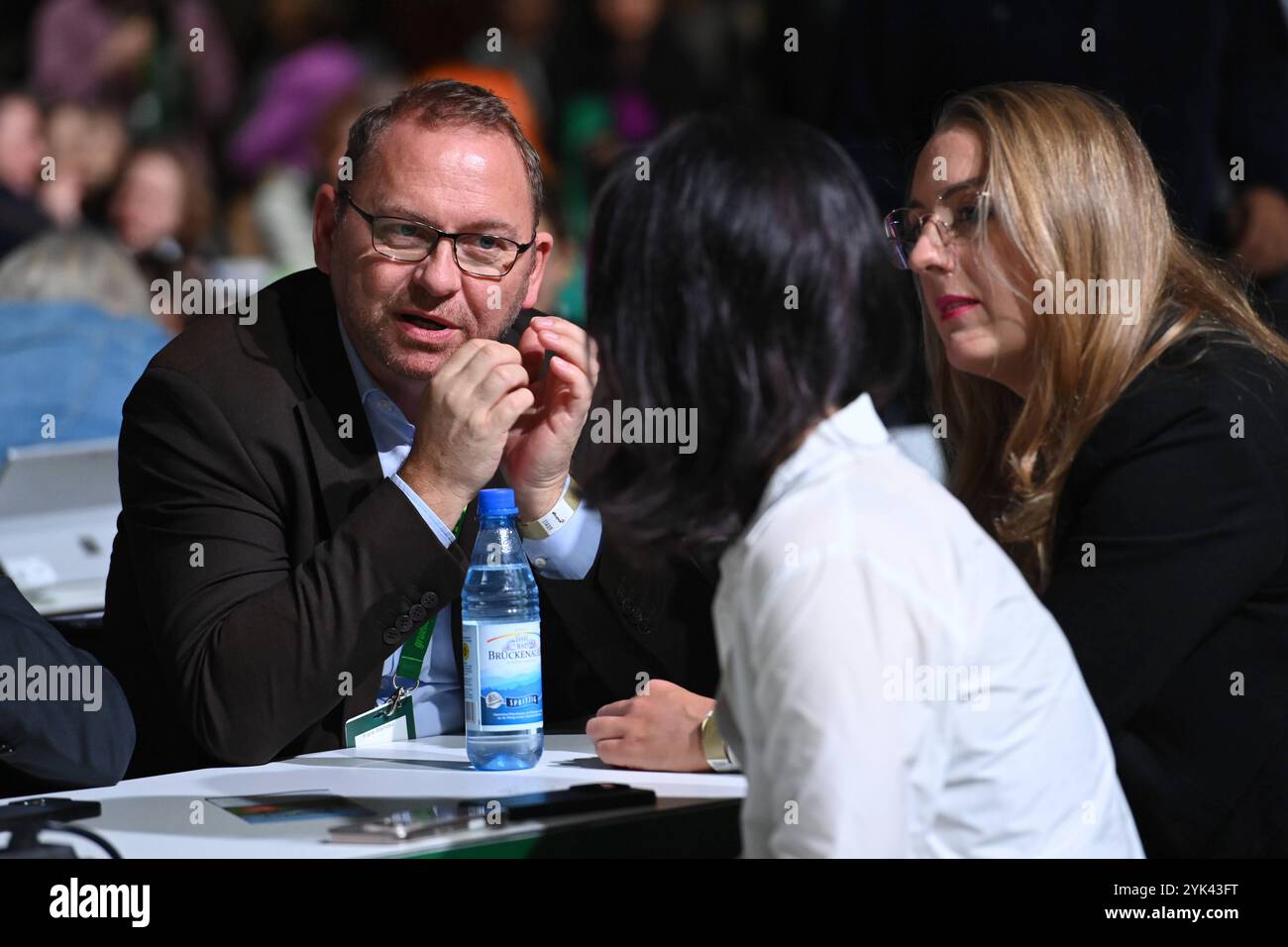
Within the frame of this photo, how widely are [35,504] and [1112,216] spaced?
2299 mm

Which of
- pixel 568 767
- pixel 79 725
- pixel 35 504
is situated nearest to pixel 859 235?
pixel 568 767

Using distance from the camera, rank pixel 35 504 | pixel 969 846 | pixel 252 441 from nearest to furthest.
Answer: pixel 969 846, pixel 252 441, pixel 35 504

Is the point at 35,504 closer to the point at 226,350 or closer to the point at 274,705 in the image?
the point at 226,350

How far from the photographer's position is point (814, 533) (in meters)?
1.19

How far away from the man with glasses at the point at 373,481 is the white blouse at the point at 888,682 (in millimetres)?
729

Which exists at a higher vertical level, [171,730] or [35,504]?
[35,504]

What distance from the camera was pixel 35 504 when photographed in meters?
3.24

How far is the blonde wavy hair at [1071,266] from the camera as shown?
1866 mm

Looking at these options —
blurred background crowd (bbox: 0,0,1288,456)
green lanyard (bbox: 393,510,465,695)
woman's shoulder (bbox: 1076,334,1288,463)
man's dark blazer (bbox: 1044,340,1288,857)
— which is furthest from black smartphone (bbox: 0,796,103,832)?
blurred background crowd (bbox: 0,0,1288,456)

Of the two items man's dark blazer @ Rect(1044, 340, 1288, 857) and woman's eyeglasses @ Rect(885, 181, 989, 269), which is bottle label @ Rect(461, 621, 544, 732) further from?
woman's eyeglasses @ Rect(885, 181, 989, 269)

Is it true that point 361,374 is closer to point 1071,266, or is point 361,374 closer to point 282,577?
point 282,577

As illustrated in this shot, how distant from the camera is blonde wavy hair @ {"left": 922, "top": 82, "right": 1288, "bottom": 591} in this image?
1.87 m

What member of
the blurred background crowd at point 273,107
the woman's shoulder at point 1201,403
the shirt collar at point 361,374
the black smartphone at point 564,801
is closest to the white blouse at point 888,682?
the black smartphone at point 564,801

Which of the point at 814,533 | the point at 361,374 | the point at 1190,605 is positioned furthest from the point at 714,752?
the point at 361,374
